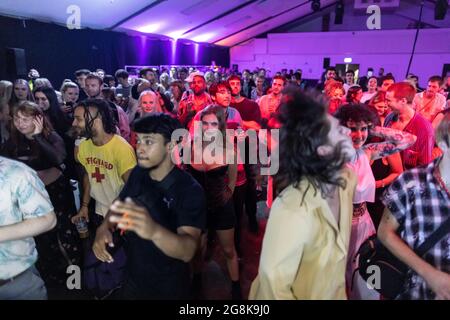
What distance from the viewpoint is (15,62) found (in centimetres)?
569

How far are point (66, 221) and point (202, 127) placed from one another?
1206mm

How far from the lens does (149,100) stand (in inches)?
124

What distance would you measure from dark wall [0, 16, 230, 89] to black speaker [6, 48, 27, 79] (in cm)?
14

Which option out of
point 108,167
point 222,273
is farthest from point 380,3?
point 108,167

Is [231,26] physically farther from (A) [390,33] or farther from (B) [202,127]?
(B) [202,127]

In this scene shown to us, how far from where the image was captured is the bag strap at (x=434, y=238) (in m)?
1.19

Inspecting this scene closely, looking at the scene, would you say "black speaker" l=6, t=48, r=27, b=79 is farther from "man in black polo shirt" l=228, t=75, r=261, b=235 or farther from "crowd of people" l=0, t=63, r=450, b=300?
"crowd of people" l=0, t=63, r=450, b=300

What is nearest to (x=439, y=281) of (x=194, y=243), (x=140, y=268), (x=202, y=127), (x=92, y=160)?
(x=194, y=243)

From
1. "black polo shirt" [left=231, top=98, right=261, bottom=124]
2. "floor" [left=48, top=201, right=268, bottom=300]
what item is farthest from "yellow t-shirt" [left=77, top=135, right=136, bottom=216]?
"black polo shirt" [left=231, top=98, right=261, bottom=124]

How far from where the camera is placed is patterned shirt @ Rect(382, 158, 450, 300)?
1213mm

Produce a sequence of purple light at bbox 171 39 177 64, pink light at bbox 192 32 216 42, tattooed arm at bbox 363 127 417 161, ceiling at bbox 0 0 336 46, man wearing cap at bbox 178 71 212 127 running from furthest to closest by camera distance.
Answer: pink light at bbox 192 32 216 42 < purple light at bbox 171 39 177 64 < ceiling at bbox 0 0 336 46 < man wearing cap at bbox 178 71 212 127 < tattooed arm at bbox 363 127 417 161

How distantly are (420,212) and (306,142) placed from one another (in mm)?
603

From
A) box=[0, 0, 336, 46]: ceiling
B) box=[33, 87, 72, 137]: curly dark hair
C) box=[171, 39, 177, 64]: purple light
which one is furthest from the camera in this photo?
box=[171, 39, 177, 64]: purple light

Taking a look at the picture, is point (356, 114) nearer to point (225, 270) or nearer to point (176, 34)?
point (225, 270)
